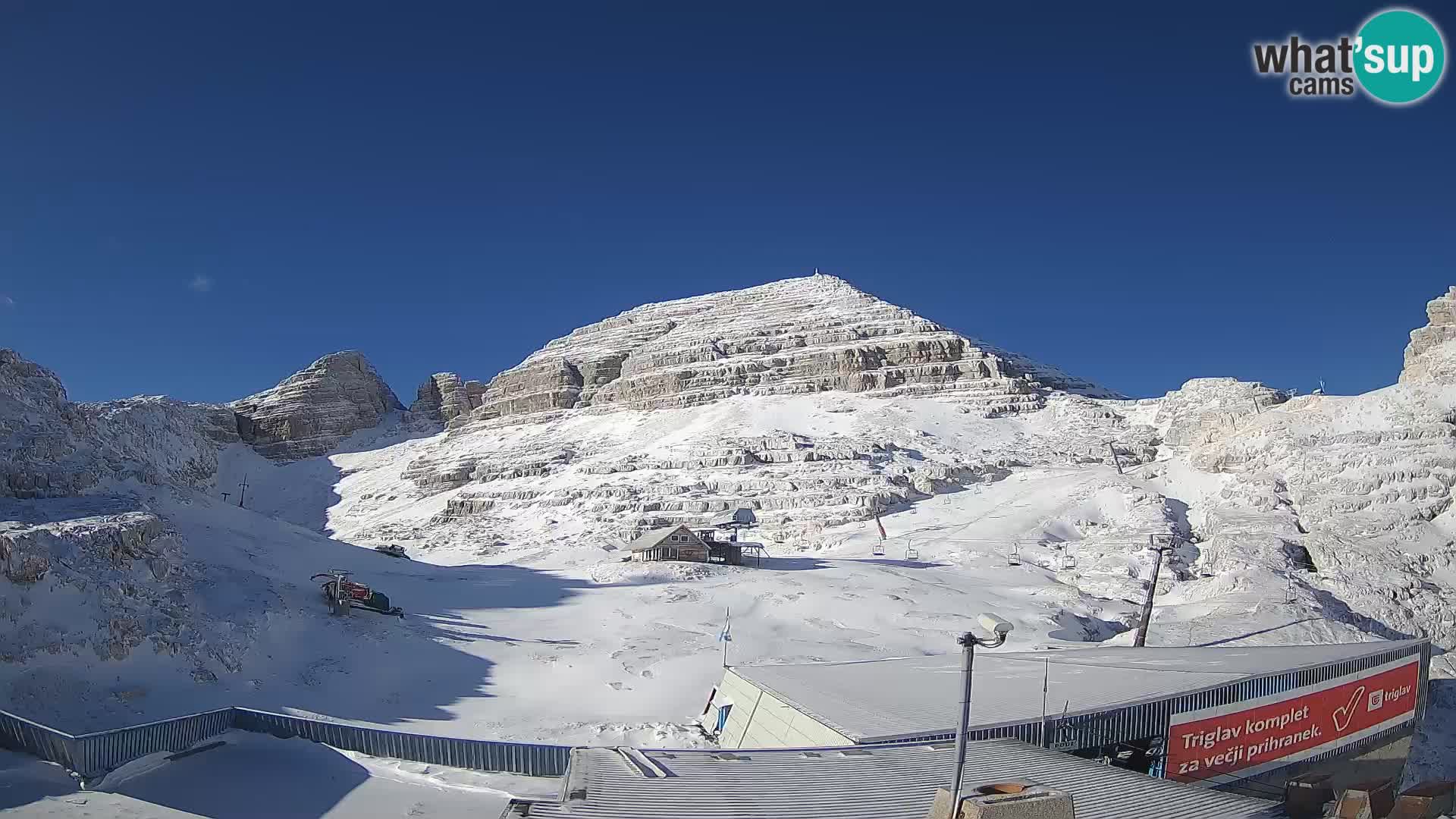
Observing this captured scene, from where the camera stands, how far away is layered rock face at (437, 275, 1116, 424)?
84.6 meters

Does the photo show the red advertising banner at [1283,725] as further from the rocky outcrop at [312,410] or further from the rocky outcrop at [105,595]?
the rocky outcrop at [312,410]

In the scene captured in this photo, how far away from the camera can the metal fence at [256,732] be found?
12547mm

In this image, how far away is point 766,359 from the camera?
9175 centimetres

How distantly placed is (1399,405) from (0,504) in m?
55.5

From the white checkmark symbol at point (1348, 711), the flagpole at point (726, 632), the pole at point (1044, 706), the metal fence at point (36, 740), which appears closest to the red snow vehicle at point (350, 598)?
the flagpole at point (726, 632)

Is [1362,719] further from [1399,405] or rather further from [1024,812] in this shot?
[1399,405]

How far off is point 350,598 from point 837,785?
61.8ft

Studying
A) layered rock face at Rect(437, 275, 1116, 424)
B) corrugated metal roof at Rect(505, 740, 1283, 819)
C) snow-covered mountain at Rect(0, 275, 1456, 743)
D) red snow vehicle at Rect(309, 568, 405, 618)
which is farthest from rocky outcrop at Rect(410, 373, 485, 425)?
corrugated metal roof at Rect(505, 740, 1283, 819)

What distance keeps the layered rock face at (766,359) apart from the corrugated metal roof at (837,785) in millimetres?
67022

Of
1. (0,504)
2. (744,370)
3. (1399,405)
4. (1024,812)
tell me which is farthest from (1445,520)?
(744,370)

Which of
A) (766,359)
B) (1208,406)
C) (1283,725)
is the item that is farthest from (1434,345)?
(766,359)

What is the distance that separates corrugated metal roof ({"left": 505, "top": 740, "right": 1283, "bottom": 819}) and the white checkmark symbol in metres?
9.34

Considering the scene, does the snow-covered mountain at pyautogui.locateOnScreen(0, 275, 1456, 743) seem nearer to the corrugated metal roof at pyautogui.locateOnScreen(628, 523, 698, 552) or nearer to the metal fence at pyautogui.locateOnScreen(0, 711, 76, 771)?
the corrugated metal roof at pyautogui.locateOnScreen(628, 523, 698, 552)

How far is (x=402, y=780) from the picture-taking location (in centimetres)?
1353
